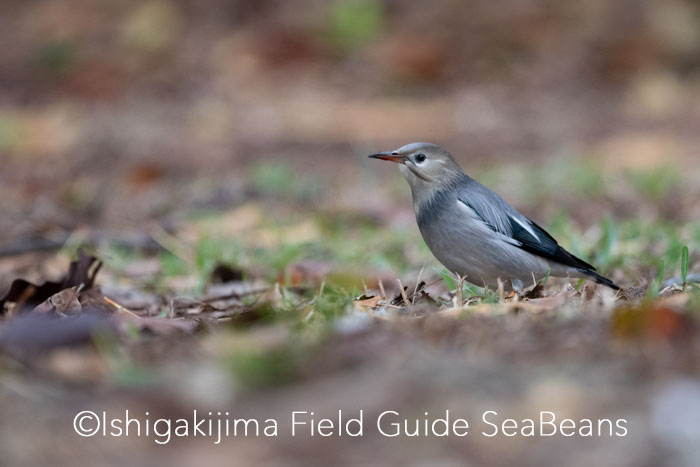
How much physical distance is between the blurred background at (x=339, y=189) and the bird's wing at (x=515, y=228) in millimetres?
453

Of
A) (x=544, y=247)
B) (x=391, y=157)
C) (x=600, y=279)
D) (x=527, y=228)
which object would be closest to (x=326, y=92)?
(x=391, y=157)

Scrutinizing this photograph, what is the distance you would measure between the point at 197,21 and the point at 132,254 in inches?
369

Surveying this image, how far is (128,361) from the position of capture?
92.0 inches

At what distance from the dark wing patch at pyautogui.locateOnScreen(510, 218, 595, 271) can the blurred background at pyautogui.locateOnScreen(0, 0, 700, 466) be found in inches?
16.7

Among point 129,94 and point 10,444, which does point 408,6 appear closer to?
point 129,94

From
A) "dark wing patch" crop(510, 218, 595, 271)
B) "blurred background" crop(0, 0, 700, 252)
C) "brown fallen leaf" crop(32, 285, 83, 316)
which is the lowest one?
"brown fallen leaf" crop(32, 285, 83, 316)

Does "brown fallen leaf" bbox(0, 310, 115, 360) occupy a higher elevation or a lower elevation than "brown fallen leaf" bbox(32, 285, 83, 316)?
lower

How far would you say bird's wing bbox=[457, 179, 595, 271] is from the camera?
12.4ft

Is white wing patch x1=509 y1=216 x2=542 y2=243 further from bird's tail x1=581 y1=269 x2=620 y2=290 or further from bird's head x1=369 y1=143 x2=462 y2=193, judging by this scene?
bird's head x1=369 y1=143 x2=462 y2=193

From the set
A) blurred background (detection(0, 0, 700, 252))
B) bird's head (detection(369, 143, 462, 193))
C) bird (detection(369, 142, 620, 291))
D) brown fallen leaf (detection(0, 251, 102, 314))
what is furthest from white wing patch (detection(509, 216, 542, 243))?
blurred background (detection(0, 0, 700, 252))

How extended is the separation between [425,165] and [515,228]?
1.64ft

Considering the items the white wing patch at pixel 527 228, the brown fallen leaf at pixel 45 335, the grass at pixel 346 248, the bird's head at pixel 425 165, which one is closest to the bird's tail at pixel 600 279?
the grass at pixel 346 248

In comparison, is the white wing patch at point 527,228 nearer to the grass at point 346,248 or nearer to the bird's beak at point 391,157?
the grass at point 346,248

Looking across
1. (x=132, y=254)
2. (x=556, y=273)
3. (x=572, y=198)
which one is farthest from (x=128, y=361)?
(x=572, y=198)
